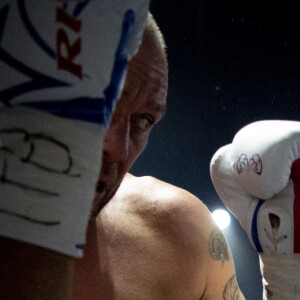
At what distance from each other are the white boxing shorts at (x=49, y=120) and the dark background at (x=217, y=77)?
2.11 m

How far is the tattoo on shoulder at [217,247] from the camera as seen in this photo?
1132 mm

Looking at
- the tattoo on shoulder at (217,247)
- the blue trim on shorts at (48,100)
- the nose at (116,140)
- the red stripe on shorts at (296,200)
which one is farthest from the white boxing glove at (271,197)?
the blue trim on shorts at (48,100)

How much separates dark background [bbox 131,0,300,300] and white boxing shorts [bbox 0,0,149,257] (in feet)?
6.92

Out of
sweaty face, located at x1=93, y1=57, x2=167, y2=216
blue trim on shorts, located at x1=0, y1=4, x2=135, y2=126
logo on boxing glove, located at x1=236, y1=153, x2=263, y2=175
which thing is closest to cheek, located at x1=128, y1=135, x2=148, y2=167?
sweaty face, located at x1=93, y1=57, x2=167, y2=216

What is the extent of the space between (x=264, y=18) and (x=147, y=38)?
6.80ft

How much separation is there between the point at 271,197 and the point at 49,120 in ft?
2.63

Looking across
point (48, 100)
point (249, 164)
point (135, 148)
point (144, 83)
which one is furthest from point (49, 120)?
point (249, 164)

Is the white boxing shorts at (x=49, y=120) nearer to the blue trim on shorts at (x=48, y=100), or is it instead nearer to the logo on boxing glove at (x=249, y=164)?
the blue trim on shorts at (x=48, y=100)

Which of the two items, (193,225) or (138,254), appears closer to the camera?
(138,254)

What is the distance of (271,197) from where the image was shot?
3.23 ft

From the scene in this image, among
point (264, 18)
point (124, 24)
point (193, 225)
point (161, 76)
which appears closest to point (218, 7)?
point (264, 18)

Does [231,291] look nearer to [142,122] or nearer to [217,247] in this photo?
[217,247]

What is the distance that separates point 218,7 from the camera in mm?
2516

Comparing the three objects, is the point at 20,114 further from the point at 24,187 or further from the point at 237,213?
the point at 237,213
